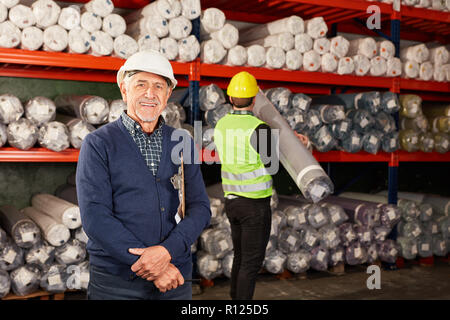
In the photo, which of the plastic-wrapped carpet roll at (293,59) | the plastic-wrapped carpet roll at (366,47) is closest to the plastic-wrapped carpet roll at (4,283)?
the plastic-wrapped carpet roll at (293,59)

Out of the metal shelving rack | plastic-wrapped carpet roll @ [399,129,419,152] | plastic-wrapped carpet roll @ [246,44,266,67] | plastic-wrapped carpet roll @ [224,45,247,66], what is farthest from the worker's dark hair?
plastic-wrapped carpet roll @ [399,129,419,152]

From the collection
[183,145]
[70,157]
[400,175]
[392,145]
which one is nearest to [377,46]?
[392,145]

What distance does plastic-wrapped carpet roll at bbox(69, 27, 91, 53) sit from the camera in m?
4.61

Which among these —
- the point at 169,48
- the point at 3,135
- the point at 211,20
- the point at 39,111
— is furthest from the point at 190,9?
the point at 3,135

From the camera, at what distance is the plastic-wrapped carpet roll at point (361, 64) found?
6.14m

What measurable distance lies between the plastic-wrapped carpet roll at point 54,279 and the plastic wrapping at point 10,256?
28 cm

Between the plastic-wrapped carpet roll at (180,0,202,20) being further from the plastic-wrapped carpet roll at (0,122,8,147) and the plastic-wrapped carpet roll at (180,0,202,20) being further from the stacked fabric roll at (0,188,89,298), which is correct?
Result: the stacked fabric roll at (0,188,89,298)

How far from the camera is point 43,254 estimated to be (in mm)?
4707

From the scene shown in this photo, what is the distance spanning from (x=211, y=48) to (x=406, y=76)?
9.72ft

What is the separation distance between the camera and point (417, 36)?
8.21 m

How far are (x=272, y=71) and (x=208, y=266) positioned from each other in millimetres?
2355

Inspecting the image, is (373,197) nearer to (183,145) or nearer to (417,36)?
(417,36)

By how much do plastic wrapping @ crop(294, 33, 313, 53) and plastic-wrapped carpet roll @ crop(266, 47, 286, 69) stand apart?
237 mm

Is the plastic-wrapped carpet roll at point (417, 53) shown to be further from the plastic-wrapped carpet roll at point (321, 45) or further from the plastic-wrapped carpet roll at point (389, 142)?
the plastic-wrapped carpet roll at point (321, 45)
